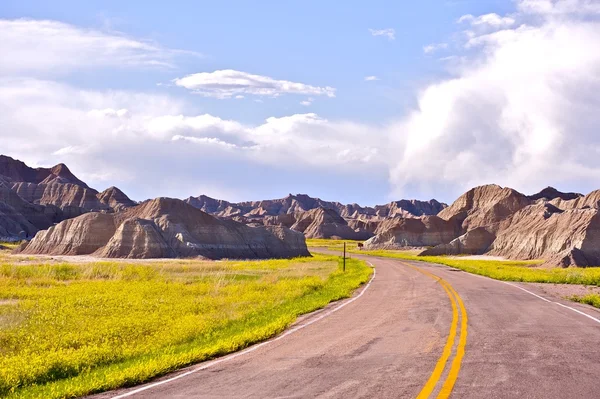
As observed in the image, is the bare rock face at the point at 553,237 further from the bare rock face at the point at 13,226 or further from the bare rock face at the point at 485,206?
the bare rock face at the point at 13,226

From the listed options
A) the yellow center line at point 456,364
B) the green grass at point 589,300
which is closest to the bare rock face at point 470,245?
the green grass at point 589,300

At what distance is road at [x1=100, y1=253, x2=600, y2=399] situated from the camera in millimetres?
8500

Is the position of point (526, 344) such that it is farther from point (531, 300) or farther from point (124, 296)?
point (124, 296)

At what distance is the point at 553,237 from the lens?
93.2 meters

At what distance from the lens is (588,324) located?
15.5m

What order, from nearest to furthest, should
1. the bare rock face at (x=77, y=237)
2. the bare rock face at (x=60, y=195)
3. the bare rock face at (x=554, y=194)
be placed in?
the bare rock face at (x=77, y=237)
the bare rock face at (x=60, y=195)
the bare rock face at (x=554, y=194)

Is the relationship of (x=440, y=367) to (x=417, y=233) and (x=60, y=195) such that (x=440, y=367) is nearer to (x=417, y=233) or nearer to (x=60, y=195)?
(x=417, y=233)

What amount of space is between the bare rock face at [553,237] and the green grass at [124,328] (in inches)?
2338

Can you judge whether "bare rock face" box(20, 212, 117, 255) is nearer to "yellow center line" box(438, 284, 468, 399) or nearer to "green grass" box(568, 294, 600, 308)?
"green grass" box(568, 294, 600, 308)

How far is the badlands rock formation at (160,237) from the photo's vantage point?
75.2 meters

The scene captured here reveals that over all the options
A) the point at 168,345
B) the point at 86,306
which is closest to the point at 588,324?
the point at 168,345

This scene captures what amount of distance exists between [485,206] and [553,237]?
5890 cm

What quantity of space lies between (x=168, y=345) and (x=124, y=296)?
411 inches

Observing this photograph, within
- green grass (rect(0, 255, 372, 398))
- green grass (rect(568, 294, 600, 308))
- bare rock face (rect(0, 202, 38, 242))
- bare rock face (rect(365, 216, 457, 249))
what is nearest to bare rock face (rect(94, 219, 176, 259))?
green grass (rect(0, 255, 372, 398))
